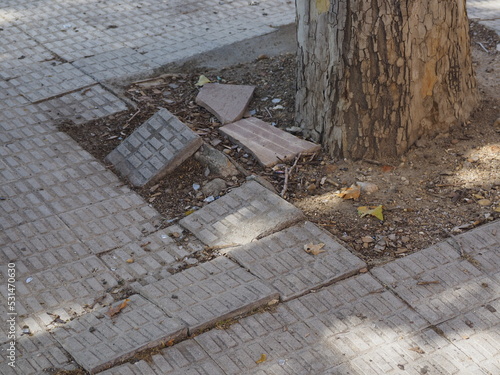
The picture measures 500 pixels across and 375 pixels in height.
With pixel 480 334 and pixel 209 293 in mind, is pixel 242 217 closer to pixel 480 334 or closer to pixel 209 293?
pixel 209 293

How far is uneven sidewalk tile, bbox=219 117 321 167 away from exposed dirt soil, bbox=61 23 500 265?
0.06 metres

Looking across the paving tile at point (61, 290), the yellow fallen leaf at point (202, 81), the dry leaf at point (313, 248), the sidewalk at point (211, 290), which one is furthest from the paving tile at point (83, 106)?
the dry leaf at point (313, 248)

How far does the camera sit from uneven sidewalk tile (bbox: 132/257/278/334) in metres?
3.55

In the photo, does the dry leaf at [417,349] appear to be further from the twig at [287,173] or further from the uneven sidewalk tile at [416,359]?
the twig at [287,173]

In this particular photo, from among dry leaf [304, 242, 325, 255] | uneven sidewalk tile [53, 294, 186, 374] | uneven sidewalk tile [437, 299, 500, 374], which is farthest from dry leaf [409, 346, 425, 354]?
uneven sidewalk tile [53, 294, 186, 374]

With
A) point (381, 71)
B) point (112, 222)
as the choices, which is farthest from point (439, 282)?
point (112, 222)

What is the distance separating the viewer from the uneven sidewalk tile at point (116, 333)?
333 centimetres

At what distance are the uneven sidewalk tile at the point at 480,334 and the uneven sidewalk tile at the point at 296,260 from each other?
0.60m

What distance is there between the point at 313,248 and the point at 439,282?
69 cm

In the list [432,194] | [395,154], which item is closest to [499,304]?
[432,194]

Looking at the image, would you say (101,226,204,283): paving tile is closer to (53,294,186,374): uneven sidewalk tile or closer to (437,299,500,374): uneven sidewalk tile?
(53,294,186,374): uneven sidewalk tile

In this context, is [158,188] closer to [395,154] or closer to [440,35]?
[395,154]

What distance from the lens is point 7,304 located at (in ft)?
12.3

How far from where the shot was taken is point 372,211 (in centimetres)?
419
